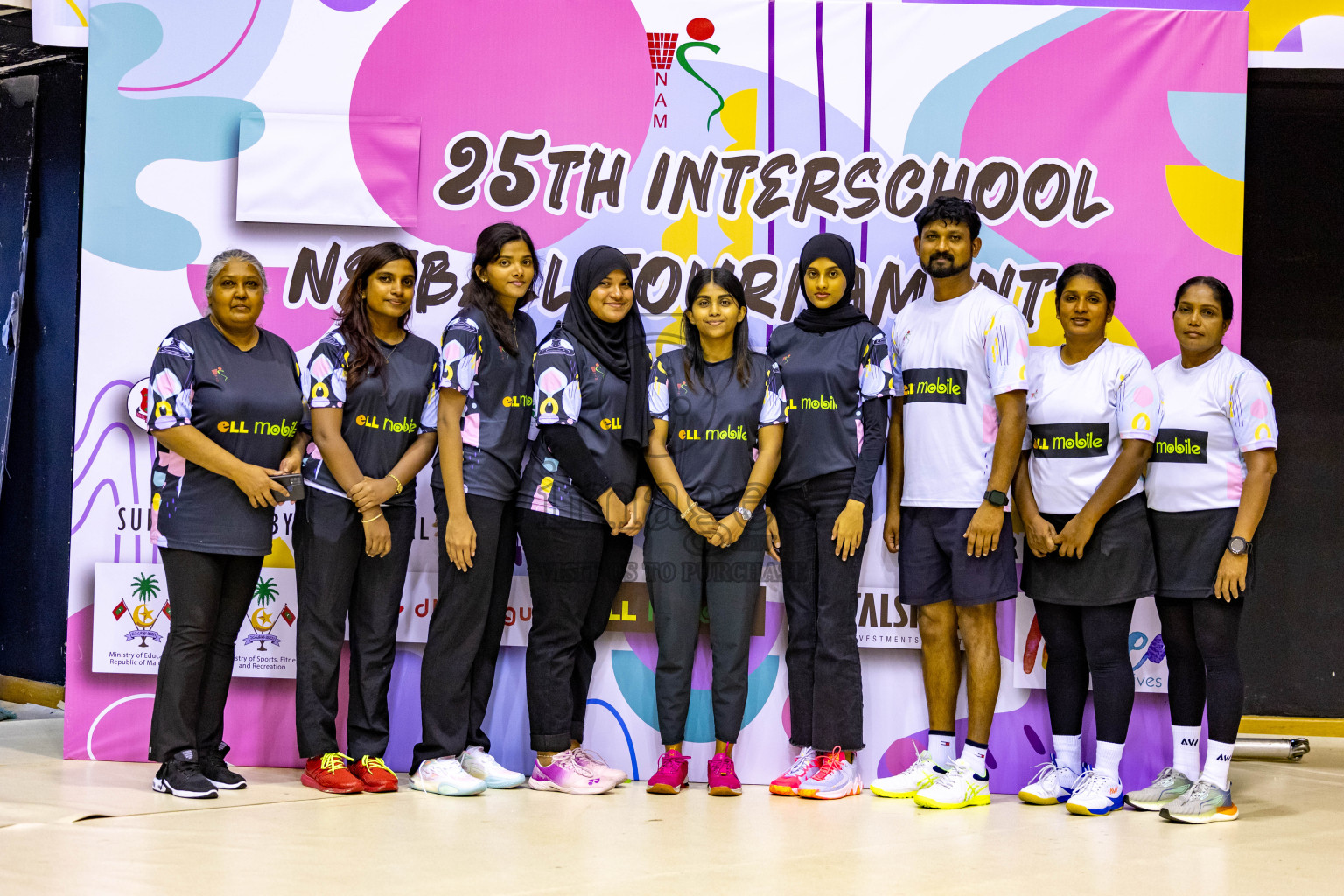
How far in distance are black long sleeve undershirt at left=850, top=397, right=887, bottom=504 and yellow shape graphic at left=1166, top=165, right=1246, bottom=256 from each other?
4.22 ft

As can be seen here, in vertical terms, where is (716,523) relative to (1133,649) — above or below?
above

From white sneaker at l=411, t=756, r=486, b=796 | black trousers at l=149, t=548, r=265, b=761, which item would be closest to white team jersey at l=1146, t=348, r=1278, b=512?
white sneaker at l=411, t=756, r=486, b=796

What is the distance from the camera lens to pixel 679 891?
2.51 metres

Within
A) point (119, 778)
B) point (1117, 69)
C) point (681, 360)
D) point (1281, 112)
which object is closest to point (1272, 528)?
point (1281, 112)

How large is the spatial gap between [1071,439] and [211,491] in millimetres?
2632

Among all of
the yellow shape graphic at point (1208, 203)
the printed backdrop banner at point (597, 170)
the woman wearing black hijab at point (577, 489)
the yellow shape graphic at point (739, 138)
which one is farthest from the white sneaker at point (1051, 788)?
the yellow shape graphic at point (739, 138)

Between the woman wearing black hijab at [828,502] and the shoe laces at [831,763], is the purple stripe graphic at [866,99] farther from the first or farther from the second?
the shoe laces at [831,763]

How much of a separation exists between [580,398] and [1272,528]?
3.00 metres

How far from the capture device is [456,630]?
11.1 ft

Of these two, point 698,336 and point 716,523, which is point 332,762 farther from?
point 698,336

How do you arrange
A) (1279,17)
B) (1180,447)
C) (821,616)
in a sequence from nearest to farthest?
(1180,447) < (821,616) < (1279,17)

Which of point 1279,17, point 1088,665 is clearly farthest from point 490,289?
point 1279,17

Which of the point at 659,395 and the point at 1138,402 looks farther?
the point at 659,395

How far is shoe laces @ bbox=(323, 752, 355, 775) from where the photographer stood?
3340 millimetres
